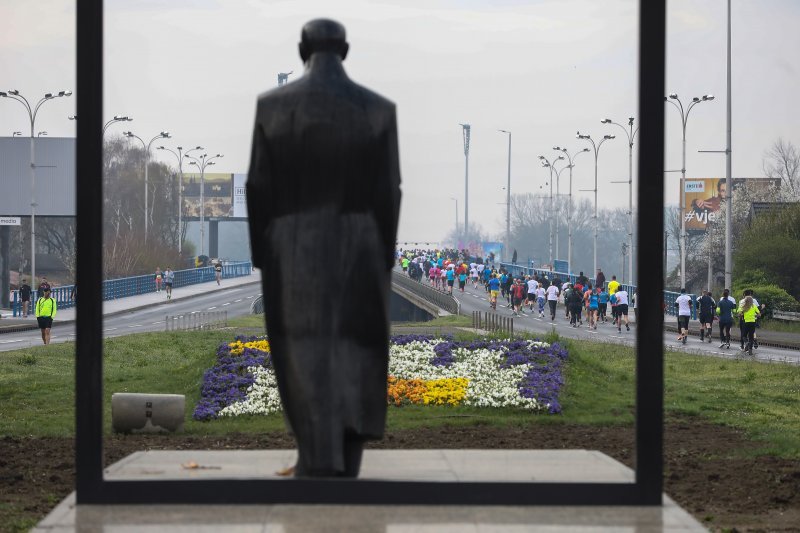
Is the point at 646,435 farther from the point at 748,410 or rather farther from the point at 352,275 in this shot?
the point at 748,410

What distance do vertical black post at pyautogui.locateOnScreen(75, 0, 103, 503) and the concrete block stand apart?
7.69 meters

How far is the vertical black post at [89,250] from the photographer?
7844 millimetres

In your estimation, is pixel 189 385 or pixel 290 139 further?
pixel 189 385

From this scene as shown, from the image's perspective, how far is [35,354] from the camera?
28719mm

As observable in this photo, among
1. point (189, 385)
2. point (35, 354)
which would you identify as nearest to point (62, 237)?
point (35, 354)

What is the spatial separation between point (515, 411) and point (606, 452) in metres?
3.84

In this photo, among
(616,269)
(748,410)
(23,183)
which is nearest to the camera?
(748,410)

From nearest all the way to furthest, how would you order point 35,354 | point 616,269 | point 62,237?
point 35,354 < point 62,237 < point 616,269

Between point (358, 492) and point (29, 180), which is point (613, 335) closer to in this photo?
point (29, 180)

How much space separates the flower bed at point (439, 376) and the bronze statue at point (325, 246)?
31.1ft

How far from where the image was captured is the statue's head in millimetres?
8406

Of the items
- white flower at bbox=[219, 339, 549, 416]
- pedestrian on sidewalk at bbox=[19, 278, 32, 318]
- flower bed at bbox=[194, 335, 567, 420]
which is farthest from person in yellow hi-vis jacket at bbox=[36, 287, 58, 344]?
pedestrian on sidewalk at bbox=[19, 278, 32, 318]

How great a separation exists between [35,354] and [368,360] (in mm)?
21713

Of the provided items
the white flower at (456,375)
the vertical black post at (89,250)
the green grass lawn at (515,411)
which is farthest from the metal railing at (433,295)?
the vertical black post at (89,250)
